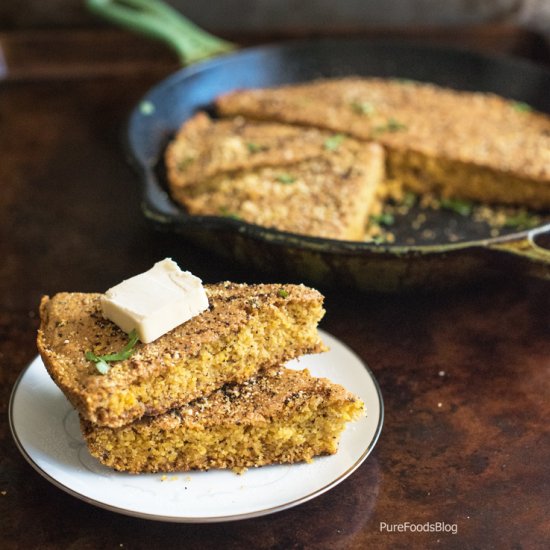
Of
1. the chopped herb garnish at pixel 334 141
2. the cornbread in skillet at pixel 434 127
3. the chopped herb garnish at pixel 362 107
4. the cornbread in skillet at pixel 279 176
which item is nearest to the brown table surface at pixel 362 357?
the cornbread in skillet at pixel 279 176

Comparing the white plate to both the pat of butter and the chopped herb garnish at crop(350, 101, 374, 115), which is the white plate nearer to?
the pat of butter

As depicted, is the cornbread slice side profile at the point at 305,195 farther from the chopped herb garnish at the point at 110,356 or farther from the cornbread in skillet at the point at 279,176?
the chopped herb garnish at the point at 110,356

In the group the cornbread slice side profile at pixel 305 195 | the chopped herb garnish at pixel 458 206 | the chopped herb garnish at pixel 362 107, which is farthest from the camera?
the chopped herb garnish at pixel 362 107

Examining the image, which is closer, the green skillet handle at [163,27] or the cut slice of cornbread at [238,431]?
the cut slice of cornbread at [238,431]

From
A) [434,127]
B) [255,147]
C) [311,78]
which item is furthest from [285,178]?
[311,78]

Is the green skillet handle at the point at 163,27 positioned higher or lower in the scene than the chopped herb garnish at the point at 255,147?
higher

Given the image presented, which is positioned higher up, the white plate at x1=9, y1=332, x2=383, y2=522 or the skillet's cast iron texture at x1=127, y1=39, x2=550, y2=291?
the skillet's cast iron texture at x1=127, y1=39, x2=550, y2=291

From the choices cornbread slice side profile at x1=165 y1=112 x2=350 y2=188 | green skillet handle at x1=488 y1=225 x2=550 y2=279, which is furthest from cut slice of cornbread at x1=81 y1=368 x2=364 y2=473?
A: cornbread slice side profile at x1=165 y1=112 x2=350 y2=188

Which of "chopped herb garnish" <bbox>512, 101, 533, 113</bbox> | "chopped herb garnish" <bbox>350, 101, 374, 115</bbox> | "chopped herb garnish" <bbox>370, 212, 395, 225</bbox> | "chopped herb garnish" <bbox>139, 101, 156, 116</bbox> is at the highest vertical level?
"chopped herb garnish" <bbox>512, 101, 533, 113</bbox>
